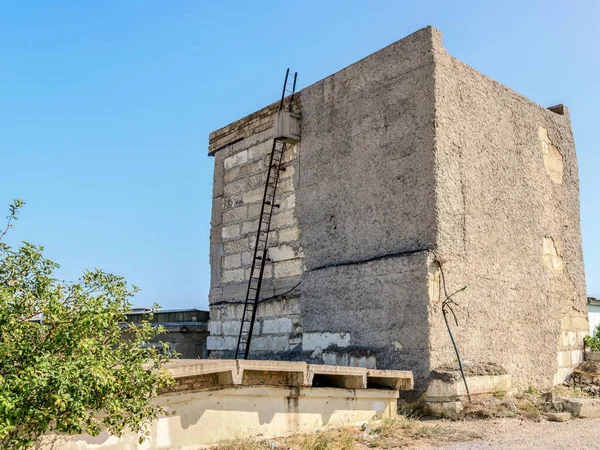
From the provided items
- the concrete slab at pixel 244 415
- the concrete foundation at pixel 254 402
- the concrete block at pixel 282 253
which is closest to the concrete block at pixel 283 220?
the concrete block at pixel 282 253

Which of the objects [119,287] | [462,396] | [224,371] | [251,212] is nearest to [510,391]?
[462,396]

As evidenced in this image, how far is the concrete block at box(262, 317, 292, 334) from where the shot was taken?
847cm

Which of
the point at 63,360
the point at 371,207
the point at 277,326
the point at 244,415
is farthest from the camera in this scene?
the point at 277,326

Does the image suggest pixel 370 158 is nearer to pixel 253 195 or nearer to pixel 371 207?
pixel 371 207

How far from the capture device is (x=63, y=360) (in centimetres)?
381

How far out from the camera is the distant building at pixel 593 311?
10.2 metres

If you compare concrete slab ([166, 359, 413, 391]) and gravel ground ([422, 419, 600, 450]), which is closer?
concrete slab ([166, 359, 413, 391])

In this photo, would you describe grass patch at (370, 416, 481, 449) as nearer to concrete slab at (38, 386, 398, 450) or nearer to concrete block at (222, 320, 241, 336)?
concrete slab at (38, 386, 398, 450)

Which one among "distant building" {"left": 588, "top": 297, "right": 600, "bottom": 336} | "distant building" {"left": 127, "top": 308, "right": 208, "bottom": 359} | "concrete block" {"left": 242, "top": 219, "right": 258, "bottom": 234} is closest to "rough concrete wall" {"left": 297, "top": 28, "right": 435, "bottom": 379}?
"concrete block" {"left": 242, "top": 219, "right": 258, "bottom": 234}

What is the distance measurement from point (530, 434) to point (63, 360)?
14.3 feet

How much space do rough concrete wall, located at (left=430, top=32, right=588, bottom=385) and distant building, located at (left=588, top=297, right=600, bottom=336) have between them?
0.96m

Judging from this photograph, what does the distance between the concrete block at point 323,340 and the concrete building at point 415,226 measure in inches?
0.7

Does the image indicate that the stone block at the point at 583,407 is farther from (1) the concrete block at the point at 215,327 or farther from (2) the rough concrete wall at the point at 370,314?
(1) the concrete block at the point at 215,327

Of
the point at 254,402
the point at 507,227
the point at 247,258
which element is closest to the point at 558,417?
the point at 507,227
